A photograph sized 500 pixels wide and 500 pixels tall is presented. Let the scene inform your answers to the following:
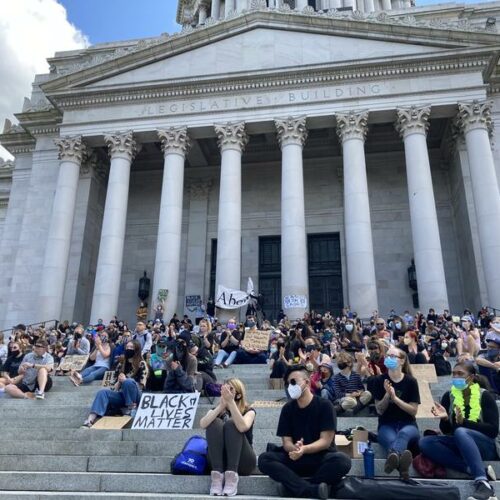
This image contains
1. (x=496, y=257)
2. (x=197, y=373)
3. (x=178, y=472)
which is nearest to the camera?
(x=178, y=472)

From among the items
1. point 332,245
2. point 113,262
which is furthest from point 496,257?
point 113,262

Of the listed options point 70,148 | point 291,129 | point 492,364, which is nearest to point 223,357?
point 492,364

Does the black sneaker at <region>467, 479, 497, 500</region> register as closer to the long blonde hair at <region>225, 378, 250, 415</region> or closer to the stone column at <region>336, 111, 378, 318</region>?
the long blonde hair at <region>225, 378, 250, 415</region>

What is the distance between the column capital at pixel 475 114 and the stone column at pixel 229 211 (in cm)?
1127

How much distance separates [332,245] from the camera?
31.8 metres

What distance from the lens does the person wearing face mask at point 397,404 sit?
7.86m

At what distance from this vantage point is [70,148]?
29.1m

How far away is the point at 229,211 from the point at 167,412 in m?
17.2

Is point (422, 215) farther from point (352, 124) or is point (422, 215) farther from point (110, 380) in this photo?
point (110, 380)

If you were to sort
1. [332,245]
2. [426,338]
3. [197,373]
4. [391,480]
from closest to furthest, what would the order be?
[391,480] < [197,373] < [426,338] < [332,245]

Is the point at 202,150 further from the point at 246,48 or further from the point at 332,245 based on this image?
the point at 332,245

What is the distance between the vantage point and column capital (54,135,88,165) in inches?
1144

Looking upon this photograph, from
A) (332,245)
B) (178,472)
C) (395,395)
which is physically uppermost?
(332,245)

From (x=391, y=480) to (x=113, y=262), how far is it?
70.6 ft
